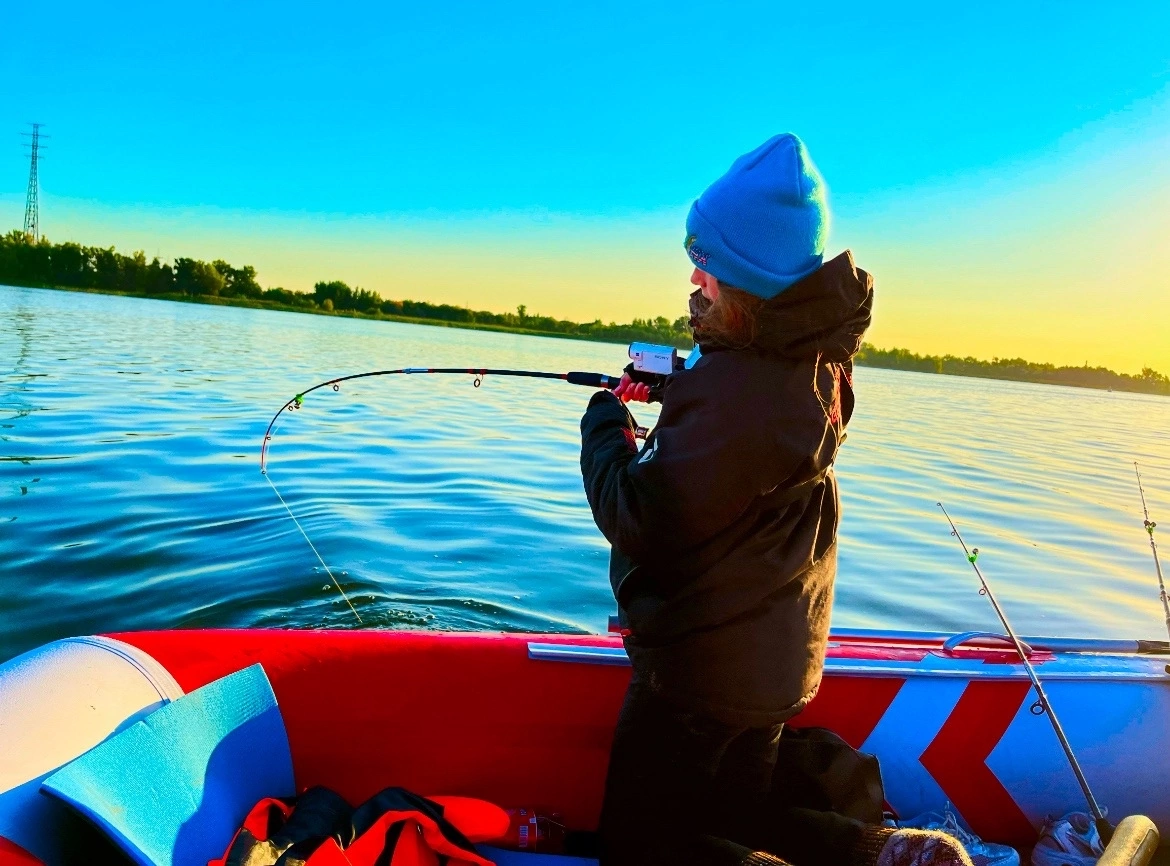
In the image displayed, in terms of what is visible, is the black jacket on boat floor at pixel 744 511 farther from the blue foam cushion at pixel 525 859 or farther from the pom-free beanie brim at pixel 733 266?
the blue foam cushion at pixel 525 859

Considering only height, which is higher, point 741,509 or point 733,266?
point 733,266

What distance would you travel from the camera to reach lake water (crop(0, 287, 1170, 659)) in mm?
4859

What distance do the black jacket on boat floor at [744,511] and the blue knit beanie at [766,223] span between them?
0.05 m

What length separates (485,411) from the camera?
43.3 feet

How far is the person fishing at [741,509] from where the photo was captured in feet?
5.41

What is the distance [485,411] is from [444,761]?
10787 mm

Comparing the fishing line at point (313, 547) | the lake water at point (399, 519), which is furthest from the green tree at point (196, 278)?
the fishing line at point (313, 547)

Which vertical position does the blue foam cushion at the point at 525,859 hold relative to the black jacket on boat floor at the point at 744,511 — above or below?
below

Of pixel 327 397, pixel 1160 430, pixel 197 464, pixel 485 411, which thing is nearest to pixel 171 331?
pixel 327 397

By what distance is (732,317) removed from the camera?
68.6 inches

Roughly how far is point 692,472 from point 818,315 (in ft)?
1.36

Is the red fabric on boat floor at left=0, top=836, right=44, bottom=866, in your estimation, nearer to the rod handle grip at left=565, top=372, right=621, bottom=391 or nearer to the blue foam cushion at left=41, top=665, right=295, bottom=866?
the blue foam cushion at left=41, top=665, right=295, bottom=866

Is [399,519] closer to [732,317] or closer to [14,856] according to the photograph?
[14,856]

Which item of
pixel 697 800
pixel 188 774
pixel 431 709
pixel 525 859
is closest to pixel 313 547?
pixel 431 709
